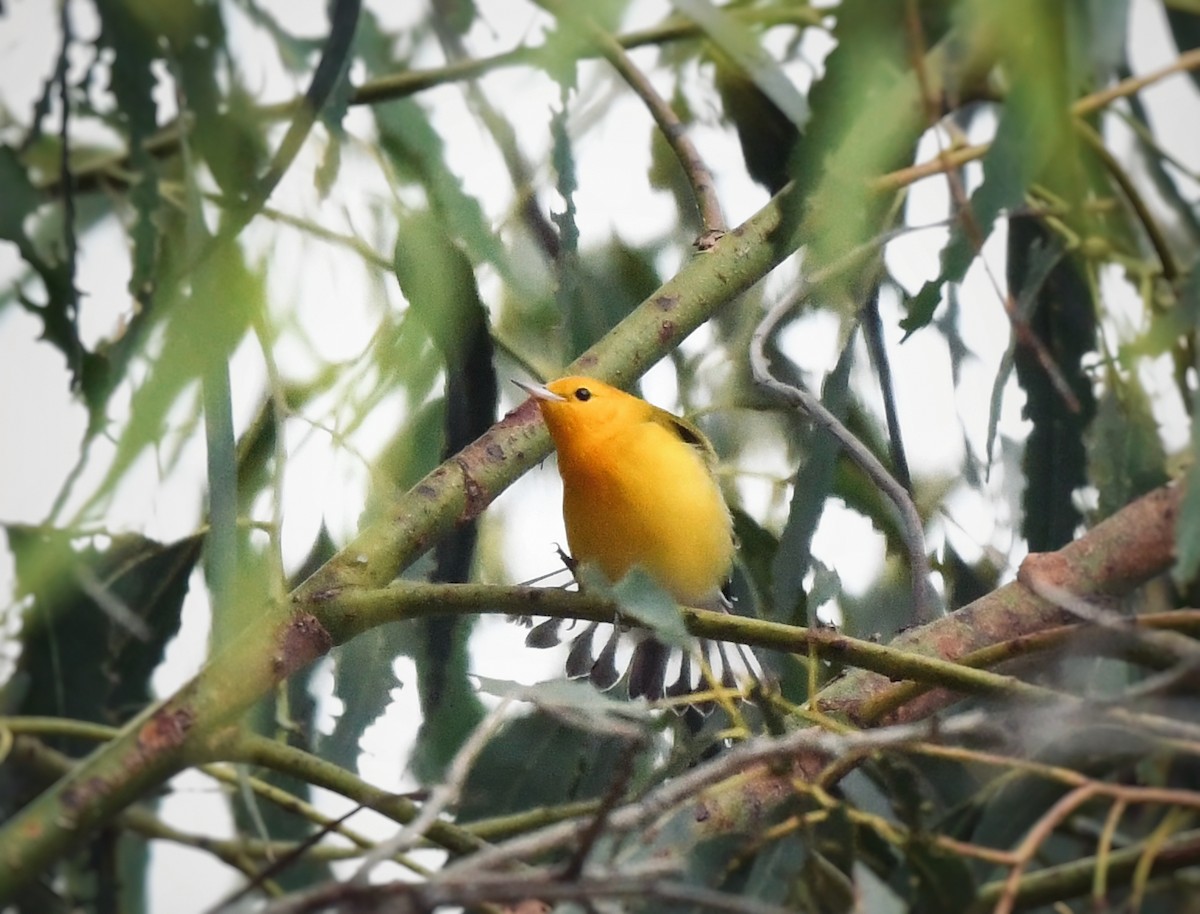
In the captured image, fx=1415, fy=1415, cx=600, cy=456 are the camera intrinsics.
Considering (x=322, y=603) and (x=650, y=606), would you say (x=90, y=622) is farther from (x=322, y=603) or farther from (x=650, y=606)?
(x=650, y=606)

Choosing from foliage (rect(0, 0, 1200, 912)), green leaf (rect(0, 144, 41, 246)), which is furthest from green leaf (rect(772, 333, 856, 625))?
green leaf (rect(0, 144, 41, 246))

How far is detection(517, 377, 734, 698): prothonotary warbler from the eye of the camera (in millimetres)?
1160

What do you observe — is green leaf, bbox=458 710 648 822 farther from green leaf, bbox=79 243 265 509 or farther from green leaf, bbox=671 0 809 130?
green leaf, bbox=671 0 809 130

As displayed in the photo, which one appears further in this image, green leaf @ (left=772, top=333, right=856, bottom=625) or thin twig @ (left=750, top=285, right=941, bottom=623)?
green leaf @ (left=772, top=333, right=856, bottom=625)

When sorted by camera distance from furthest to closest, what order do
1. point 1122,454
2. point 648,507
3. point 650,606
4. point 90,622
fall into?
point 648,507
point 1122,454
point 90,622
point 650,606

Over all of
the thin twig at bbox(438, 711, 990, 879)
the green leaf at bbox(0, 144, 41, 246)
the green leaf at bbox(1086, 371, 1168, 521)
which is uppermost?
the green leaf at bbox(0, 144, 41, 246)

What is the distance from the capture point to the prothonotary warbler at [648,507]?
116 cm

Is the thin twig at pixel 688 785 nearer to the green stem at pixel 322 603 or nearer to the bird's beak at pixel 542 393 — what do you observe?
the green stem at pixel 322 603

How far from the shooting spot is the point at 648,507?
1184mm

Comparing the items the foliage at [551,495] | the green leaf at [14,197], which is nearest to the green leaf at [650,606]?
the foliage at [551,495]

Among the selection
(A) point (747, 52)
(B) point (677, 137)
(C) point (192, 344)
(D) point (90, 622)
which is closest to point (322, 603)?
(C) point (192, 344)

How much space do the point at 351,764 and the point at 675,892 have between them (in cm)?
54

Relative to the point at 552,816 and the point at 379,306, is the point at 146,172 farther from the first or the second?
the point at 552,816

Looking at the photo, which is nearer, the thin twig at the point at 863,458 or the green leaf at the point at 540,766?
the thin twig at the point at 863,458
